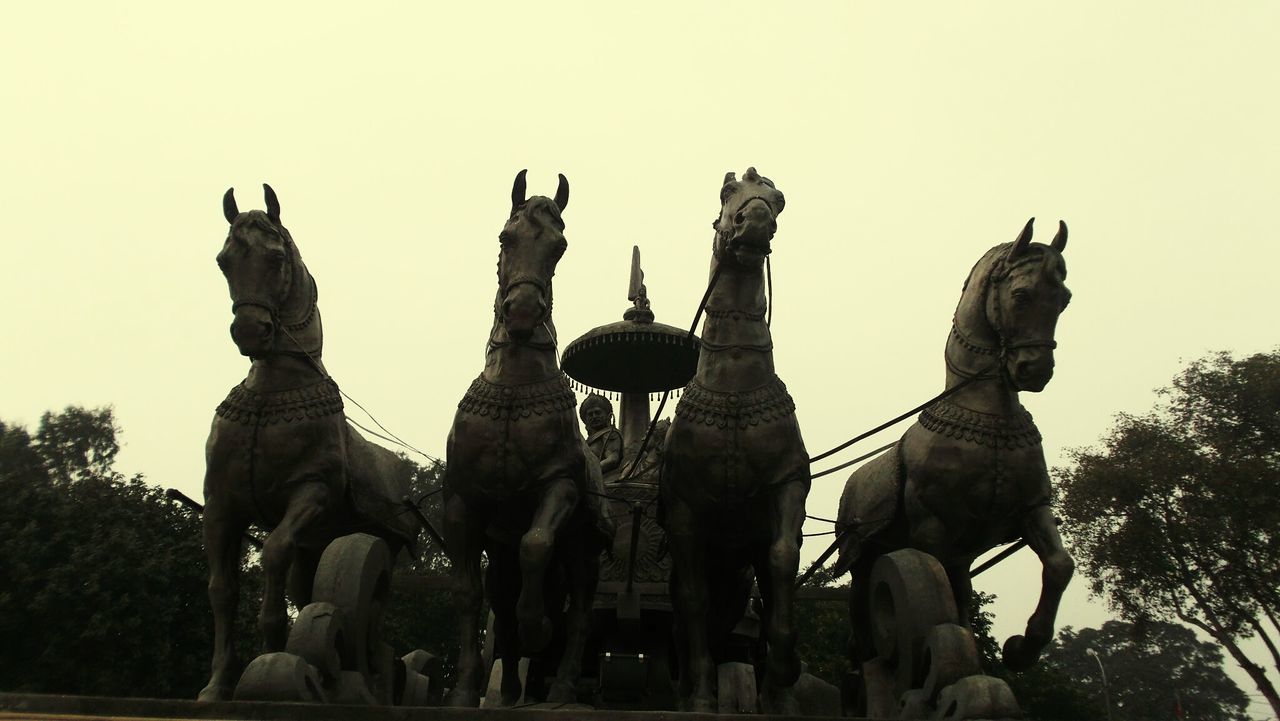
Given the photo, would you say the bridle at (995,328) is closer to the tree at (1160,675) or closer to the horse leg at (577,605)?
the horse leg at (577,605)

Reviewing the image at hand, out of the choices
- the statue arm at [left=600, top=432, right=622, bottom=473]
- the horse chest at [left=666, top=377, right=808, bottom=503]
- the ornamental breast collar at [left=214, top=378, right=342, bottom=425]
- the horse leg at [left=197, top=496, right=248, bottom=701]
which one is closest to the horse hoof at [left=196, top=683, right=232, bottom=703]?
the horse leg at [left=197, top=496, right=248, bottom=701]

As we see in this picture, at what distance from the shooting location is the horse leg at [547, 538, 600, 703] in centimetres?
679

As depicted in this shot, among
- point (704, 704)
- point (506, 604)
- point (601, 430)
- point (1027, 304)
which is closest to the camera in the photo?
point (704, 704)

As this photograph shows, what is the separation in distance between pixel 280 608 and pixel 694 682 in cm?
277

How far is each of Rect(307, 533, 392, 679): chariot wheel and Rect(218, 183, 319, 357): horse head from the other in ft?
4.73

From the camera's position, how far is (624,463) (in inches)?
452

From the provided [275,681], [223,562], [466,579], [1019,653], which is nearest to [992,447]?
[1019,653]

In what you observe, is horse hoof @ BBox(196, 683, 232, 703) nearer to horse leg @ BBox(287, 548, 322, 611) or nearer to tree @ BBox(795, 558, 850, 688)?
horse leg @ BBox(287, 548, 322, 611)

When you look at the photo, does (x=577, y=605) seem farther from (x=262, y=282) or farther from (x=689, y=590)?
(x=262, y=282)

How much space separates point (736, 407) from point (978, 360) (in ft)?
5.57

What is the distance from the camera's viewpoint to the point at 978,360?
6785 mm

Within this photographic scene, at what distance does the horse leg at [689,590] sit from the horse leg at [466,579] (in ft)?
4.39

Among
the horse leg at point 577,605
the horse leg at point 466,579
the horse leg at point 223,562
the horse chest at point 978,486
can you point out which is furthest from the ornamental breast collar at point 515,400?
the horse chest at point 978,486

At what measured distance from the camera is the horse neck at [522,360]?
661 centimetres
